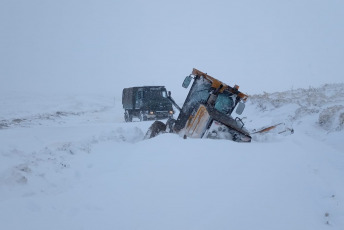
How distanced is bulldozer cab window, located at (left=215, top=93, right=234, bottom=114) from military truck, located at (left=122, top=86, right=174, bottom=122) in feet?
25.9

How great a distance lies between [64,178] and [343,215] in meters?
4.23

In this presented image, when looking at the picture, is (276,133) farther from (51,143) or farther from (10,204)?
(10,204)

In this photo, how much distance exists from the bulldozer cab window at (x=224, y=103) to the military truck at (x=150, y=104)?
791 centimetres

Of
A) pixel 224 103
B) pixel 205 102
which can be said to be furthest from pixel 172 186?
pixel 224 103

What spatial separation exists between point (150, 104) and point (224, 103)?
865 cm

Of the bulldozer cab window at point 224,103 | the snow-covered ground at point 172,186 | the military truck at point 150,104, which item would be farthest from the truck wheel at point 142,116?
the snow-covered ground at point 172,186

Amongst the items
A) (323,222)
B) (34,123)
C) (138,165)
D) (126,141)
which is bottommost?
(34,123)

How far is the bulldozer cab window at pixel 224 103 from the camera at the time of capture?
30.2 ft

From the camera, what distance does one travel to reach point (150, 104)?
17422 mm

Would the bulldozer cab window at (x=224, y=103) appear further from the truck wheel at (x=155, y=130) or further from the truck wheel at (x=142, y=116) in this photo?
the truck wheel at (x=142, y=116)

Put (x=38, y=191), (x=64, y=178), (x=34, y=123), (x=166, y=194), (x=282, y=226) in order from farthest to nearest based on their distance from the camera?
1. (x=34, y=123)
2. (x=64, y=178)
3. (x=38, y=191)
4. (x=166, y=194)
5. (x=282, y=226)

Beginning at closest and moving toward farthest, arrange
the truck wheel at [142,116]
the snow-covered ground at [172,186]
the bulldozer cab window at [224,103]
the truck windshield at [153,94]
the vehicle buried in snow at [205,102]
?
the snow-covered ground at [172,186], the vehicle buried in snow at [205,102], the bulldozer cab window at [224,103], the truck wheel at [142,116], the truck windshield at [153,94]

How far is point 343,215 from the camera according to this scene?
372 cm

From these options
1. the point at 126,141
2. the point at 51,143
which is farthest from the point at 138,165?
the point at 126,141
